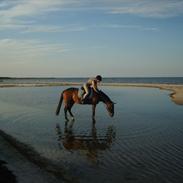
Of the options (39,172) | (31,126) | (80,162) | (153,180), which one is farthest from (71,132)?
(153,180)

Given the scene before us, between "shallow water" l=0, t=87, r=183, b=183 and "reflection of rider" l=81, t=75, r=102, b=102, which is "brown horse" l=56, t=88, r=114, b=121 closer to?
"reflection of rider" l=81, t=75, r=102, b=102

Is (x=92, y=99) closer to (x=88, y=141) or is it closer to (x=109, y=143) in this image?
(x=88, y=141)

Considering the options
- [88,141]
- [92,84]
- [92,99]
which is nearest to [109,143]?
[88,141]

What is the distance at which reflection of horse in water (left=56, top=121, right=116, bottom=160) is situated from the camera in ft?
37.7

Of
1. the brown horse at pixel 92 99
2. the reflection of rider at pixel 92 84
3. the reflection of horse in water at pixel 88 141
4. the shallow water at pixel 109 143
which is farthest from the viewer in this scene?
the brown horse at pixel 92 99

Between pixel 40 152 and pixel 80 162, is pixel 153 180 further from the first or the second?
pixel 40 152

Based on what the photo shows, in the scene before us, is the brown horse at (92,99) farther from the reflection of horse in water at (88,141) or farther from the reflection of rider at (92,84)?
the reflection of horse in water at (88,141)

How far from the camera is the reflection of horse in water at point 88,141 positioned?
1148cm

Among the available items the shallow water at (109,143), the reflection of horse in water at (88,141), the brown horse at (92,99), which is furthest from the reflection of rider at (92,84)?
the reflection of horse in water at (88,141)

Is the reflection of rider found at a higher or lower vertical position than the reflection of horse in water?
higher

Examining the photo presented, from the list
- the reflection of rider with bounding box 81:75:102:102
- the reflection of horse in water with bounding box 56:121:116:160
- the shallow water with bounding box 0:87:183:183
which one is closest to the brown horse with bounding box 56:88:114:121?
the reflection of rider with bounding box 81:75:102:102

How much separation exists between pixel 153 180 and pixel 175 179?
1.69ft

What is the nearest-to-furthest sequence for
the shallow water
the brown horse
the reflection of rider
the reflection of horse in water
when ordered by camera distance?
the shallow water < the reflection of horse in water < the reflection of rider < the brown horse

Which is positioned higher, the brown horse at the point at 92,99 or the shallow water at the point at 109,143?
the brown horse at the point at 92,99
